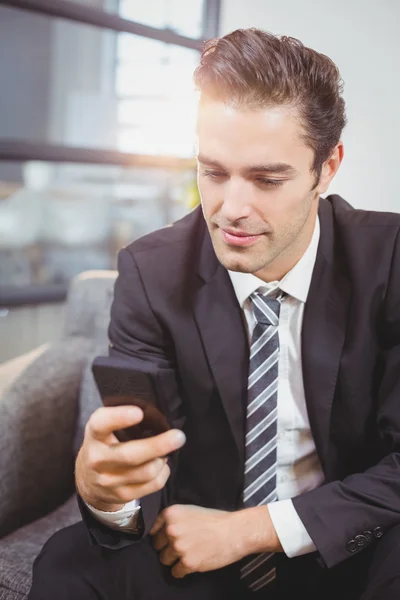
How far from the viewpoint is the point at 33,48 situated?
3.60 meters

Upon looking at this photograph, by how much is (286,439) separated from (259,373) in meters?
0.14

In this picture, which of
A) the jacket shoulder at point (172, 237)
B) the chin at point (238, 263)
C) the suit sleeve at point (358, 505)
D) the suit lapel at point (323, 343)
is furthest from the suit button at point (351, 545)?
the jacket shoulder at point (172, 237)

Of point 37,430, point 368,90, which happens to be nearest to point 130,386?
point 37,430

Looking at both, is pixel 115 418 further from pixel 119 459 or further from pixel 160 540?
pixel 160 540

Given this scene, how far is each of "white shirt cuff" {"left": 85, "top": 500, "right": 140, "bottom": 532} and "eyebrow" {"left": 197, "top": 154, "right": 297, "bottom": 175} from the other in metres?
0.54

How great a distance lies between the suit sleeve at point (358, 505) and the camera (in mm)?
1090

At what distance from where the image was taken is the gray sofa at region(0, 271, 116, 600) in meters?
1.39

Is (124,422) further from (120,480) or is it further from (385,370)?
(385,370)

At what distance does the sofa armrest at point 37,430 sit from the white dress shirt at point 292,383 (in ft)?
1.80

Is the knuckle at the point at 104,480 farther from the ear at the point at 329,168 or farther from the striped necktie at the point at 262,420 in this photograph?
the ear at the point at 329,168

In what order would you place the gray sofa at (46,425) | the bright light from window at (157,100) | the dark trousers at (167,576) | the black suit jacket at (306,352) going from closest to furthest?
the dark trousers at (167,576), the black suit jacket at (306,352), the gray sofa at (46,425), the bright light from window at (157,100)

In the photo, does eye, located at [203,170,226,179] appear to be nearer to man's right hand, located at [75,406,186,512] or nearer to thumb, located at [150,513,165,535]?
man's right hand, located at [75,406,186,512]

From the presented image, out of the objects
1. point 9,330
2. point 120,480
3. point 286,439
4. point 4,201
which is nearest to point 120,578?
point 120,480

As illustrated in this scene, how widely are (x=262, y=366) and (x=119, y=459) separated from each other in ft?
1.20
